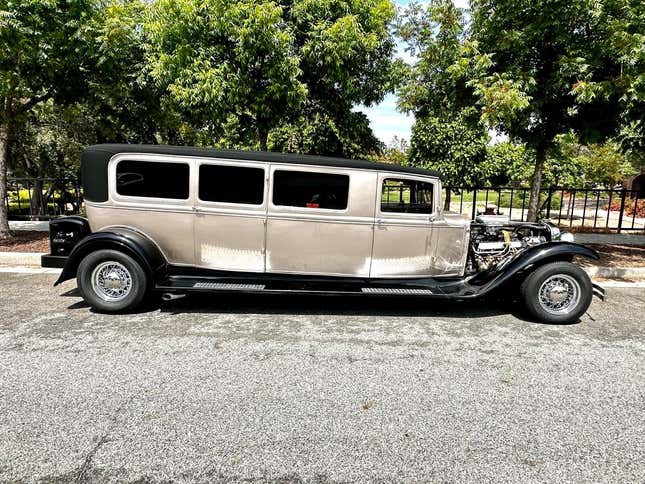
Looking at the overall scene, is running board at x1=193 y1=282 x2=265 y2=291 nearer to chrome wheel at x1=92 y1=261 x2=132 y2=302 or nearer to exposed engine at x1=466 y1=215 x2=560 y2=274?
chrome wheel at x1=92 y1=261 x2=132 y2=302

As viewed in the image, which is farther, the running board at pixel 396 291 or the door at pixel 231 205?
the door at pixel 231 205

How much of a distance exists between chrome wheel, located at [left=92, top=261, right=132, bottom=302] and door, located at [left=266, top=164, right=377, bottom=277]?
1717 mm

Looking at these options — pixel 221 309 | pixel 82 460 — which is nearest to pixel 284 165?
pixel 221 309

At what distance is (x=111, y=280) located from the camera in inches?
191

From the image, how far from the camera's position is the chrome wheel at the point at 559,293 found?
4805 mm

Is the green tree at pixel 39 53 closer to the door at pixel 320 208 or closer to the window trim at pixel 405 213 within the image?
the door at pixel 320 208

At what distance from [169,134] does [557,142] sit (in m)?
12.7

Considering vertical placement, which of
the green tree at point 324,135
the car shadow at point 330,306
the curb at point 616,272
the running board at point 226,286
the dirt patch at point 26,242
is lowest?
the car shadow at point 330,306

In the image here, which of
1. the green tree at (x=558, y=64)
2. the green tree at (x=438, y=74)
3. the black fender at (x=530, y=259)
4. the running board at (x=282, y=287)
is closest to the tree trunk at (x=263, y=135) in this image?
the green tree at (x=438, y=74)

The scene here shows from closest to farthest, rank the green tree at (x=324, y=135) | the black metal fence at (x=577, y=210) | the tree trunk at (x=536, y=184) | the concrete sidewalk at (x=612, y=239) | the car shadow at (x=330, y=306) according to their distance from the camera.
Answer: the car shadow at (x=330, y=306) → the tree trunk at (x=536, y=184) → the concrete sidewalk at (x=612, y=239) → the green tree at (x=324, y=135) → the black metal fence at (x=577, y=210)

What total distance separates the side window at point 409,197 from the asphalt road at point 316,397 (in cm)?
132

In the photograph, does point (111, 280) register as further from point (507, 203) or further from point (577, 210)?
point (507, 203)

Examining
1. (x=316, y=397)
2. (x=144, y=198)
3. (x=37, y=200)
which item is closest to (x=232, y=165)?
(x=144, y=198)

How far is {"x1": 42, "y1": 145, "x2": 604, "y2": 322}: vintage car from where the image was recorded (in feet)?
15.8
